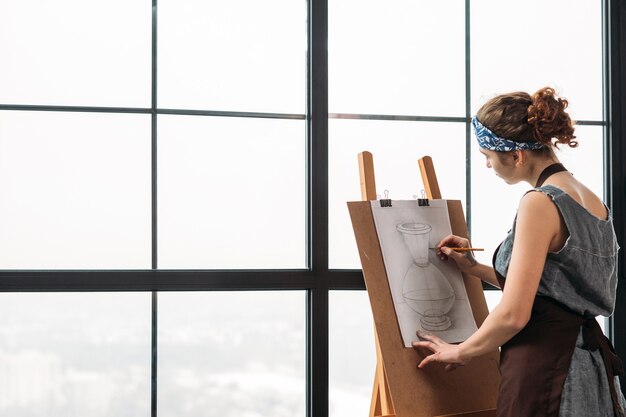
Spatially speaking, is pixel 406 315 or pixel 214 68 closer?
pixel 406 315

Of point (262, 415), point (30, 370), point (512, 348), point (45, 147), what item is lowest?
point (262, 415)

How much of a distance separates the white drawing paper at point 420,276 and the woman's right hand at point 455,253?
0.07 feet

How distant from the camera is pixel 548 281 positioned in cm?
204

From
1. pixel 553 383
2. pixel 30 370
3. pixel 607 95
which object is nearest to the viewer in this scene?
pixel 553 383

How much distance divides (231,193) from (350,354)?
0.80 m

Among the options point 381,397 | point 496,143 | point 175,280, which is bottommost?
point 381,397

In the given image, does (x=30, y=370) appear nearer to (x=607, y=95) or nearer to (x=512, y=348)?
(x=512, y=348)

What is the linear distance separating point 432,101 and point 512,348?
133 centimetres

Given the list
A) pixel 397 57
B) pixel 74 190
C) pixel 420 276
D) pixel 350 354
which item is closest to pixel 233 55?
pixel 397 57

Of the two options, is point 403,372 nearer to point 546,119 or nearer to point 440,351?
point 440,351

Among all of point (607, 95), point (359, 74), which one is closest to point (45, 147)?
point (359, 74)

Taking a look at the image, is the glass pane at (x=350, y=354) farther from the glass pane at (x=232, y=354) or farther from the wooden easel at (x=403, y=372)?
the wooden easel at (x=403, y=372)

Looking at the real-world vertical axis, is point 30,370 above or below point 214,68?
below

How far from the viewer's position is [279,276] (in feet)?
9.59
